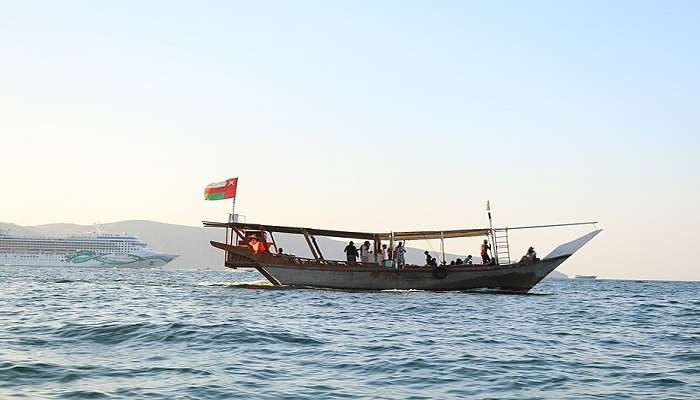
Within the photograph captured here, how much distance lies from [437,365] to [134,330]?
762 cm

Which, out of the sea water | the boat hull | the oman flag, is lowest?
the sea water

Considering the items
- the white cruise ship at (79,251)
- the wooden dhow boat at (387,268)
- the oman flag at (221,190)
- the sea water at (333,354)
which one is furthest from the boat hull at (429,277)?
the white cruise ship at (79,251)

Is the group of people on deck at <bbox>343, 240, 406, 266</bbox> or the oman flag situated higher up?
the oman flag

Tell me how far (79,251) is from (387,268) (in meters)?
145

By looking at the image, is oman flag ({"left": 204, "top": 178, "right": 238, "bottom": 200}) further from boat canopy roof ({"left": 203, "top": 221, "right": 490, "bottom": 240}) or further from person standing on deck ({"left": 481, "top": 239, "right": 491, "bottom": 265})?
person standing on deck ({"left": 481, "top": 239, "right": 491, "bottom": 265})

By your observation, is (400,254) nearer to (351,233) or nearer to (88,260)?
(351,233)

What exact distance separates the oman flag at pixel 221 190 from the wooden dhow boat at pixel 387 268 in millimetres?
1895

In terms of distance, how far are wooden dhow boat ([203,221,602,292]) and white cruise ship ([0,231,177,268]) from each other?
5427 inches

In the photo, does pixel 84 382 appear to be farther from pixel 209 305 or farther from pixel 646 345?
pixel 209 305

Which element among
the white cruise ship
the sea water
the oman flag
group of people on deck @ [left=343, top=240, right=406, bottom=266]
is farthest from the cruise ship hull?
the sea water

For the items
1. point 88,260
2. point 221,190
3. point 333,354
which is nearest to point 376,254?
point 221,190

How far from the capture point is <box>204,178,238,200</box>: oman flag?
41.2m

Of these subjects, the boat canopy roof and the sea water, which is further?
the boat canopy roof

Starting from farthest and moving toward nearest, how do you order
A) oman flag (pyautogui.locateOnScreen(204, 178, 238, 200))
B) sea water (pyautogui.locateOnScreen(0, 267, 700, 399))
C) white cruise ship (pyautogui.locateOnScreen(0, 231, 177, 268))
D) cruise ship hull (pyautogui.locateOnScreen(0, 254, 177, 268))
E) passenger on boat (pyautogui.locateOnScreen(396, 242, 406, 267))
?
white cruise ship (pyautogui.locateOnScreen(0, 231, 177, 268)) < cruise ship hull (pyautogui.locateOnScreen(0, 254, 177, 268)) < oman flag (pyautogui.locateOnScreen(204, 178, 238, 200)) < passenger on boat (pyautogui.locateOnScreen(396, 242, 406, 267)) < sea water (pyautogui.locateOnScreen(0, 267, 700, 399))
